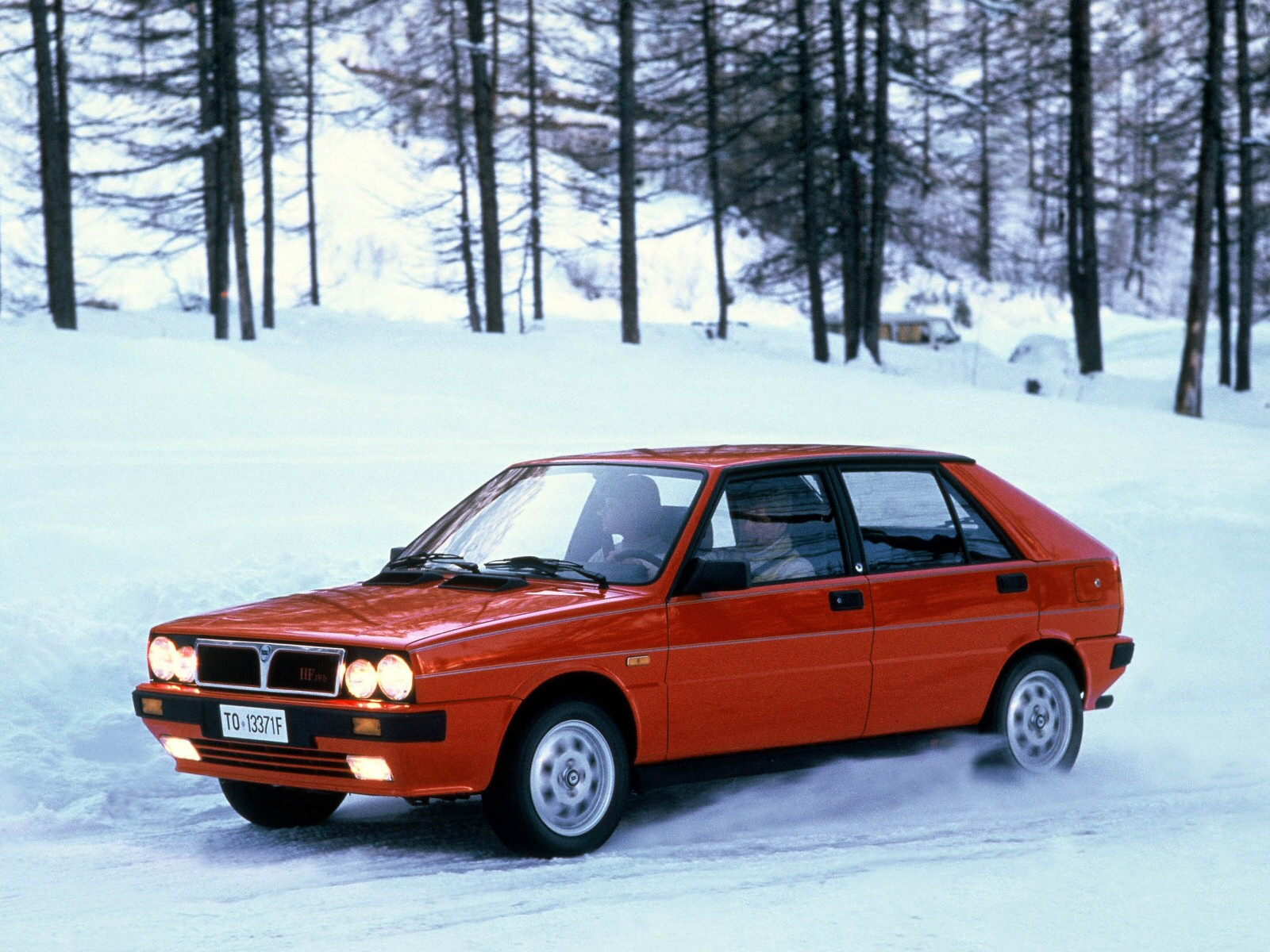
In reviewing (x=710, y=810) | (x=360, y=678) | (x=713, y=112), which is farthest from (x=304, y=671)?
(x=713, y=112)

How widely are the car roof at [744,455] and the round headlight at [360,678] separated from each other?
67.3 inches

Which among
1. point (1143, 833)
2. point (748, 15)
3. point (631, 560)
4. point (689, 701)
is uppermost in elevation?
point (748, 15)

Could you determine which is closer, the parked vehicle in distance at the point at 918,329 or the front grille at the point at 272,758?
the front grille at the point at 272,758

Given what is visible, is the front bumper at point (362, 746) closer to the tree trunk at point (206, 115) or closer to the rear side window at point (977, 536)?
the rear side window at point (977, 536)

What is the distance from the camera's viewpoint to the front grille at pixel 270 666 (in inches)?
213

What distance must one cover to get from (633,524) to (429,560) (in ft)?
2.83

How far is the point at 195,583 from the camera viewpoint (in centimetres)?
998

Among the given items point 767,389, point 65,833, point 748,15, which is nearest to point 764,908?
point 65,833

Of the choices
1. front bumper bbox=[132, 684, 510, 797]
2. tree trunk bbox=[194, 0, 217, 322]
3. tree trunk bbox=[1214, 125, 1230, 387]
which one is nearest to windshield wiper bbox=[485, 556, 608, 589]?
front bumper bbox=[132, 684, 510, 797]

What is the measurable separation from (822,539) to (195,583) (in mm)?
4950

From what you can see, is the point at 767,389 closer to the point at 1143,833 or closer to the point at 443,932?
the point at 1143,833

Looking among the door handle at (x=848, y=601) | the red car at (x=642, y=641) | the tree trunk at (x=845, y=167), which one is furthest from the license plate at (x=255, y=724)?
the tree trunk at (x=845, y=167)

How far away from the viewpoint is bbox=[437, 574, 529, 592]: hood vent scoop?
591 cm

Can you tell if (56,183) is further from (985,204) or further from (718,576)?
(985,204)
